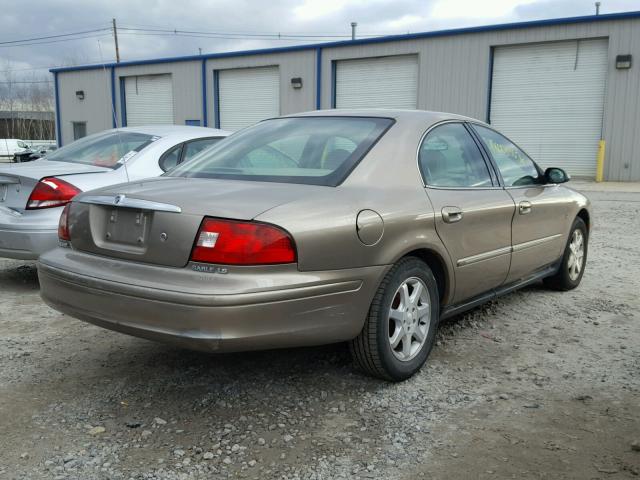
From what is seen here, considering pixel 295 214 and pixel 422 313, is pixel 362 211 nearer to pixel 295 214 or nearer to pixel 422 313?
pixel 295 214

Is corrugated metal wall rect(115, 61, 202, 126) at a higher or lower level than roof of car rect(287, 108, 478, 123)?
higher

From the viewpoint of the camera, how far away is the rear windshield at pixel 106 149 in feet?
18.5

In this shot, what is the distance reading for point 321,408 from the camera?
9.99 feet

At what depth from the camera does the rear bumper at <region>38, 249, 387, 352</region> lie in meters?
2.58

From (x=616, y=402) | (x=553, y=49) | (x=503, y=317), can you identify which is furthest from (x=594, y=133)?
(x=616, y=402)

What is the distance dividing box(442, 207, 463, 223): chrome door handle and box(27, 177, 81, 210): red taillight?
3092 millimetres

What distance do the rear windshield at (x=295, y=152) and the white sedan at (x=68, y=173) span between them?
1725 millimetres

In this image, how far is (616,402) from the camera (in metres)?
3.12

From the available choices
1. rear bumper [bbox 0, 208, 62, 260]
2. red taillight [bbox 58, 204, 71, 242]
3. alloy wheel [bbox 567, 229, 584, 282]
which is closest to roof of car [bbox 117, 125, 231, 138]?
rear bumper [bbox 0, 208, 62, 260]

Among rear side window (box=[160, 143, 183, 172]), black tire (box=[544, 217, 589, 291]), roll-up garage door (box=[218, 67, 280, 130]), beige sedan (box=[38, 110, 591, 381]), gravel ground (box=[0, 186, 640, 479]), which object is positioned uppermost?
roll-up garage door (box=[218, 67, 280, 130])

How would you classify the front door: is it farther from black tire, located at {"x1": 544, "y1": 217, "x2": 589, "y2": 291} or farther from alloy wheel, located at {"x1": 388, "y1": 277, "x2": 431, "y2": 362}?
alloy wheel, located at {"x1": 388, "y1": 277, "x2": 431, "y2": 362}

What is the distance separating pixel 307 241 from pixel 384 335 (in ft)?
2.40

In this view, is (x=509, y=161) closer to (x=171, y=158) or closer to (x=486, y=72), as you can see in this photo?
(x=171, y=158)

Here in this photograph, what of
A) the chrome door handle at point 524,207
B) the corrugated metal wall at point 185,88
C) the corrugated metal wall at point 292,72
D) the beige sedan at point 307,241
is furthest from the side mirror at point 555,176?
the corrugated metal wall at point 185,88
